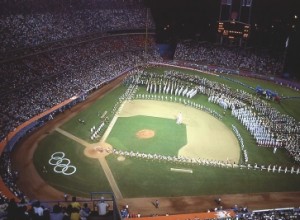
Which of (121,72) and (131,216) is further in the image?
(121,72)

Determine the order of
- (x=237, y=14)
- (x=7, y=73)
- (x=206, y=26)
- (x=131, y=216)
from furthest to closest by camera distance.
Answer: (x=206, y=26)
(x=237, y=14)
(x=7, y=73)
(x=131, y=216)

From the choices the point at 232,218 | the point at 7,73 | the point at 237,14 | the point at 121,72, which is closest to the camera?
the point at 232,218

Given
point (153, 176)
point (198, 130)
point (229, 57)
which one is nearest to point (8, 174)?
point (153, 176)

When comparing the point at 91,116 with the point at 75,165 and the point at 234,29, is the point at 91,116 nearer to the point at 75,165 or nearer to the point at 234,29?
the point at 75,165

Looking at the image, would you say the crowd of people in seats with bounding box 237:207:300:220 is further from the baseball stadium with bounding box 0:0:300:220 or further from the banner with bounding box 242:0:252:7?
the banner with bounding box 242:0:252:7

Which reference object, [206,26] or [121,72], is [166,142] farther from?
[206,26]

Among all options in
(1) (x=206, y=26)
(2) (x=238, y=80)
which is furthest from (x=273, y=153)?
(1) (x=206, y=26)

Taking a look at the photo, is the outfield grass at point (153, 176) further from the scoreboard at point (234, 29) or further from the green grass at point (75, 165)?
the scoreboard at point (234, 29)
